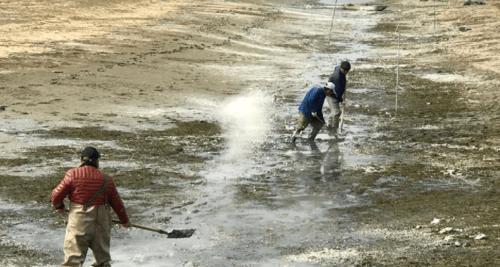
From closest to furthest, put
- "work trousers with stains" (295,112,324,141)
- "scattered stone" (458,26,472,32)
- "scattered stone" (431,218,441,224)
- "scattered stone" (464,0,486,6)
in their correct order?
"scattered stone" (431,218,441,224) < "work trousers with stains" (295,112,324,141) < "scattered stone" (458,26,472,32) < "scattered stone" (464,0,486,6)

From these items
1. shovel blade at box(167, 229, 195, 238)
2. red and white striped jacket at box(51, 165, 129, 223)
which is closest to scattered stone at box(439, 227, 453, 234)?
shovel blade at box(167, 229, 195, 238)

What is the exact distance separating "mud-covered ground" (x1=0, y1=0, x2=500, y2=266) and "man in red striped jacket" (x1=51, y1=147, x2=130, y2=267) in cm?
125

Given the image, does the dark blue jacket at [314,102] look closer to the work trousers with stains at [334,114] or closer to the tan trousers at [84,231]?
the work trousers with stains at [334,114]

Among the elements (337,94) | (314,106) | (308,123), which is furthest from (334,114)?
(314,106)

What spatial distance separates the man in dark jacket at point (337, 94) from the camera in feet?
58.0

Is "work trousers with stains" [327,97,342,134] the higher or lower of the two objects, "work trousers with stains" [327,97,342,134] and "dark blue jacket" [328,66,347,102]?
the lower

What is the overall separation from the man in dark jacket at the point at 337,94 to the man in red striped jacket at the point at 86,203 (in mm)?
9178

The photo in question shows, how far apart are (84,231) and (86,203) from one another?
30 centimetres

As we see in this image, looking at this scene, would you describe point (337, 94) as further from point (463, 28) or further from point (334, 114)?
point (463, 28)

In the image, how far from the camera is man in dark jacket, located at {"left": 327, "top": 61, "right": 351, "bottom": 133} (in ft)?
58.0

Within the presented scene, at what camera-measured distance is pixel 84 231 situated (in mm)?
8969

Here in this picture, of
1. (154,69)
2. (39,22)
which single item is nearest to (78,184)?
(154,69)

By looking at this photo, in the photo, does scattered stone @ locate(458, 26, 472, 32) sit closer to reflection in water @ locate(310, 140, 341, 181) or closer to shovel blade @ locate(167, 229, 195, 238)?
reflection in water @ locate(310, 140, 341, 181)

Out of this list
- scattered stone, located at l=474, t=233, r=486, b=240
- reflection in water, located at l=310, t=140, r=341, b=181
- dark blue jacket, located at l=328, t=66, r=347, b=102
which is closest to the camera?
scattered stone, located at l=474, t=233, r=486, b=240
